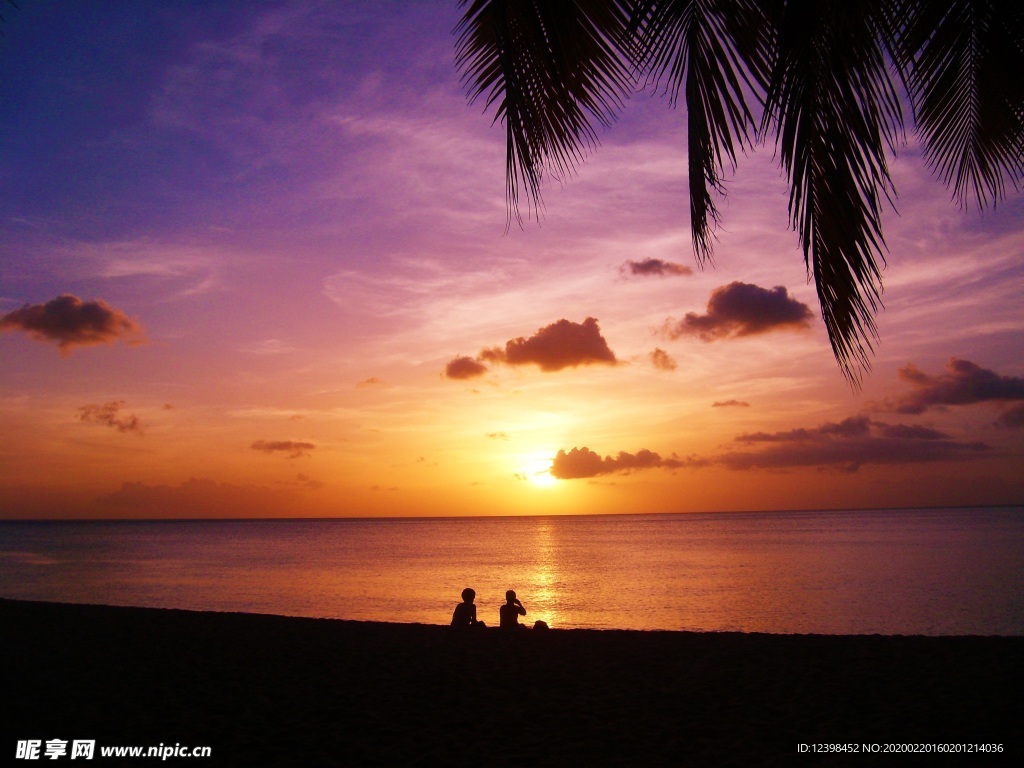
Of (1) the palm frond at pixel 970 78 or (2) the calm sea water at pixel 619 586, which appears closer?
(1) the palm frond at pixel 970 78

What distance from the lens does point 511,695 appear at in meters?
7.30

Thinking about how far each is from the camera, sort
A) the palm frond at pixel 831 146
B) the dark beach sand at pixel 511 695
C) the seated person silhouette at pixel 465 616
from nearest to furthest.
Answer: the palm frond at pixel 831 146 < the dark beach sand at pixel 511 695 < the seated person silhouette at pixel 465 616

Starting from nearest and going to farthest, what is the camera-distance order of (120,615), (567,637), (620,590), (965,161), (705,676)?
(965,161)
(705,676)
(567,637)
(120,615)
(620,590)

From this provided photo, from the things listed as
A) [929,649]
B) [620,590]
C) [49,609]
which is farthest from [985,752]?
[620,590]

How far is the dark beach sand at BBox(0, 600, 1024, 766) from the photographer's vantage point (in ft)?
18.7

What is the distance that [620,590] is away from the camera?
3378 cm

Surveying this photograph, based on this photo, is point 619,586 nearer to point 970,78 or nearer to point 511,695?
point 511,695

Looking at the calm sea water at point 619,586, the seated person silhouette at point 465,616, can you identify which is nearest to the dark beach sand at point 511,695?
the seated person silhouette at point 465,616

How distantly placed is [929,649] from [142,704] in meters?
9.31

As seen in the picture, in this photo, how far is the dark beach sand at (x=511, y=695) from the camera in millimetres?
5715

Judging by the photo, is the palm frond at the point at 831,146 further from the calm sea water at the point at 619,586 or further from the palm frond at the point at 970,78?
the calm sea water at the point at 619,586

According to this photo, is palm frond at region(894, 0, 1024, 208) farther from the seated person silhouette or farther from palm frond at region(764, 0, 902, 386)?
the seated person silhouette

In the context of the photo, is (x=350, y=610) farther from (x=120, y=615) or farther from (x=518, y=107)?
(x=518, y=107)

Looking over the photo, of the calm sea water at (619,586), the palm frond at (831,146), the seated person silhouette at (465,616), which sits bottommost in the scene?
the calm sea water at (619,586)
